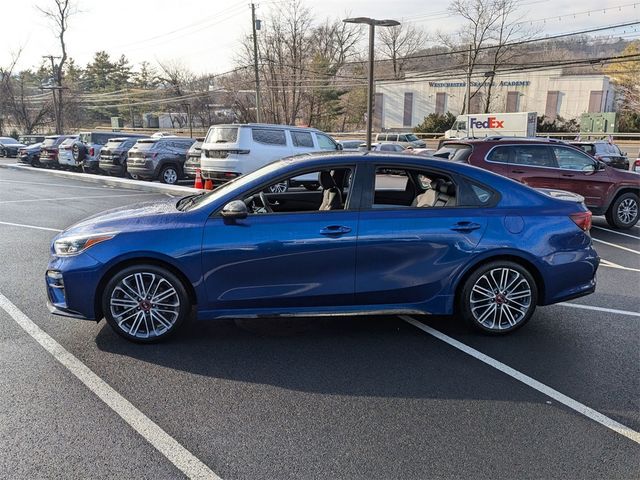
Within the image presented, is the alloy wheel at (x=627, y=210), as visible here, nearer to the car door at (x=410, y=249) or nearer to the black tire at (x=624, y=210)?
the black tire at (x=624, y=210)

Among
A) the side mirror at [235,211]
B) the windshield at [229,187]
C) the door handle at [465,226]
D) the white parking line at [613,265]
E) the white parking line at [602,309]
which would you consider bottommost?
the white parking line at [613,265]

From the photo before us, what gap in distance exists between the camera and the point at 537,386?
140 inches

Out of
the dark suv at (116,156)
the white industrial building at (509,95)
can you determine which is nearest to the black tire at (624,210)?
the dark suv at (116,156)

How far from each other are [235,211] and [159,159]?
13.9 meters

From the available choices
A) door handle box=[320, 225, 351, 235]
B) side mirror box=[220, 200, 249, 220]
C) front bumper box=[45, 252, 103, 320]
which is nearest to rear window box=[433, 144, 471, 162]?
door handle box=[320, 225, 351, 235]

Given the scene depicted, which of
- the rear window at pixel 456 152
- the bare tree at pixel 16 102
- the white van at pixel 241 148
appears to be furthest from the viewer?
the bare tree at pixel 16 102

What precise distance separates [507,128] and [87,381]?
3846 cm

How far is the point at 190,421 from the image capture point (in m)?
3.08

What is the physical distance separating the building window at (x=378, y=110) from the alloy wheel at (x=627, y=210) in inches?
2448

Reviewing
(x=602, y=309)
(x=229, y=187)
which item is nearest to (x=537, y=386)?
(x=602, y=309)

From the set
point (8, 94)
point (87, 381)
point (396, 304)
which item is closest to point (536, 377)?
point (396, 304)

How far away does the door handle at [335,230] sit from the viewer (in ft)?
13.2

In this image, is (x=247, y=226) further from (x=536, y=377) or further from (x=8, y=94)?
(x=8, y=94)

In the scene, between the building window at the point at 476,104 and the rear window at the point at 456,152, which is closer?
the rear window at the point at 456,152
